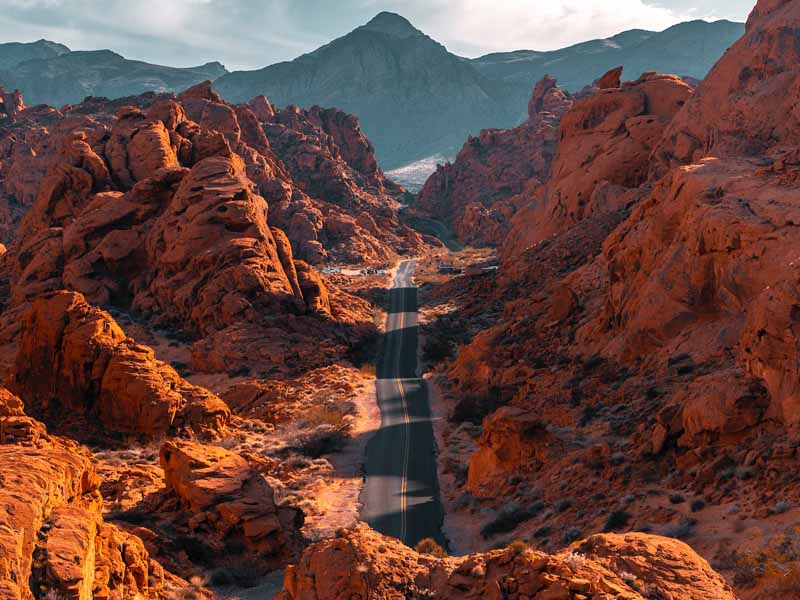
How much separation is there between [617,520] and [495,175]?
138 meters

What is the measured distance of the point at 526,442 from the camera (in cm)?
2870

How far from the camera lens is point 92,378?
33312 millimetres

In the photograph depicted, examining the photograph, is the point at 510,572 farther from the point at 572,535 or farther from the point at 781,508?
the point at 572,535

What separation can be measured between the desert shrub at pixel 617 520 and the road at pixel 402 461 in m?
7.30

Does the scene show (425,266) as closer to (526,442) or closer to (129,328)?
(129,328)

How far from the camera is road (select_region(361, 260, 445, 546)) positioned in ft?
90.5

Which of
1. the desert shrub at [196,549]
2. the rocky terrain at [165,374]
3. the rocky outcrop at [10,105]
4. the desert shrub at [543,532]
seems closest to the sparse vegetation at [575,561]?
the rocky terrain at [165,374]

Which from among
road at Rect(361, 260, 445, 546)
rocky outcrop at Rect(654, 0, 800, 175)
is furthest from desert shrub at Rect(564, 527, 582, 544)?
rocky outcrop at Rect(654, 0, 800, 175)

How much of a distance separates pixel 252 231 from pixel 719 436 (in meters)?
44.0

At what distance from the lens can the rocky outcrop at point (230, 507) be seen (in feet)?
71.8

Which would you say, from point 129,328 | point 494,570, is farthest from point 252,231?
point 494,570

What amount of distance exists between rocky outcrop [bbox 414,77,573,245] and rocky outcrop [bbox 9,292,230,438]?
323 feet

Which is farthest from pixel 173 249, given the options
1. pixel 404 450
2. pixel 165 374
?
pixel 404 450

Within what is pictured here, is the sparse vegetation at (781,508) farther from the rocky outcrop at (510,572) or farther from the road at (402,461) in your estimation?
the road at (402,461)
